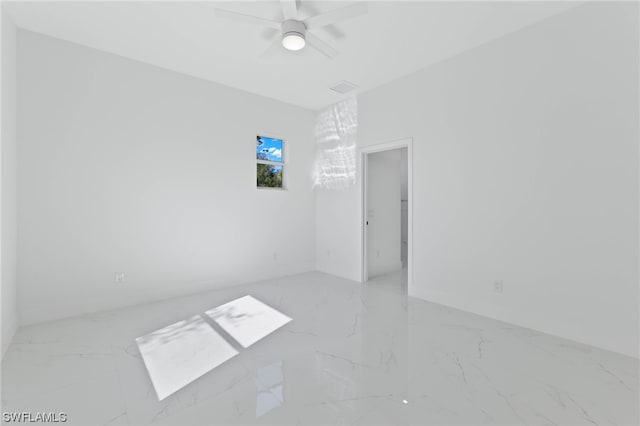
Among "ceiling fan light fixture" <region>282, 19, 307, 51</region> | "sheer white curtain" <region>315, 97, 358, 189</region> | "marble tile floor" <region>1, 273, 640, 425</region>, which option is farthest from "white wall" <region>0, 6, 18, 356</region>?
"sheer white curtain" <region>315, 97, 358, 189</region>

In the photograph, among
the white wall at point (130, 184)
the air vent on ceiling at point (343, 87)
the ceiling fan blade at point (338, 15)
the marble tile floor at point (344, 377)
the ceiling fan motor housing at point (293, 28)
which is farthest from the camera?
the air vent on ceiling at point (343, 87)

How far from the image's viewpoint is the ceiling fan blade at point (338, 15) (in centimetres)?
212

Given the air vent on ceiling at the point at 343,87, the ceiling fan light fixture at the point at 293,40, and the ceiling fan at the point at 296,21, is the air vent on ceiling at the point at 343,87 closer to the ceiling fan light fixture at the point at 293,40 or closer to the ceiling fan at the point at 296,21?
the ceiling fan at the point at 296,21

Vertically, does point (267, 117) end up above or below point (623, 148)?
above

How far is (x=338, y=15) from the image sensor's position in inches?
87.8

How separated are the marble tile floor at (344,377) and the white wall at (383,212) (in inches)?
72.7

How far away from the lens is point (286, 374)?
1.94 metres

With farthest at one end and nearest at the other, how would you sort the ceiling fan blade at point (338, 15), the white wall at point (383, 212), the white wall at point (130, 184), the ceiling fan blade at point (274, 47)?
the white wall at point (383, 212), the white wall at point (130, 184), the ceiling fan blade at point (274, 47), the ceiling fan blade at point (338, 15)

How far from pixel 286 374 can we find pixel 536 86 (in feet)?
10.8

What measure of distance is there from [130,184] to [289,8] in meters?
2.58

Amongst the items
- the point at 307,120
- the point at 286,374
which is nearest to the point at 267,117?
the point at 307,120

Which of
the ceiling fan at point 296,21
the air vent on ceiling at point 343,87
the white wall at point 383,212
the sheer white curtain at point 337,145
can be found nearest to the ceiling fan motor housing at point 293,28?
the ceiling fan at point 296,21

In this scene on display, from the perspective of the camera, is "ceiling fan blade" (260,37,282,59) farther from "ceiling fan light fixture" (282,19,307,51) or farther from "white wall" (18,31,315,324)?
"white wall" (18,31,315,324)

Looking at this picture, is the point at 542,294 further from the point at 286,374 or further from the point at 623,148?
Answer: the point at 286,374
